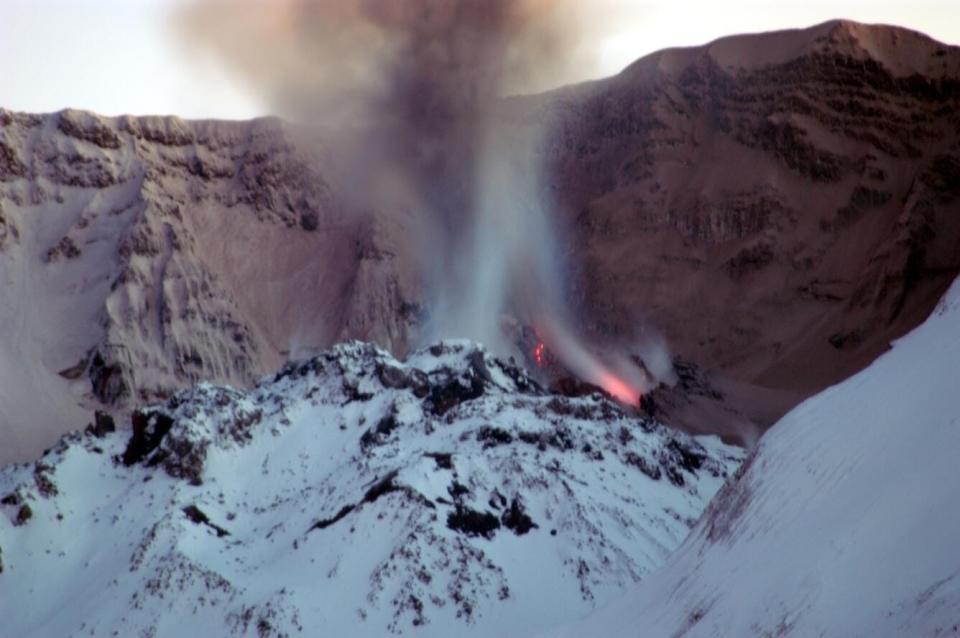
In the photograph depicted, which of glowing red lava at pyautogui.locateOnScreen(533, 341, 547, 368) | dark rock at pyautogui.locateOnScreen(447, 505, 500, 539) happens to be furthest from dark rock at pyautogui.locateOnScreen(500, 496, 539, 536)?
glowing red lava at pyautogui.locateOnScreen(533, 341, 547, 368)

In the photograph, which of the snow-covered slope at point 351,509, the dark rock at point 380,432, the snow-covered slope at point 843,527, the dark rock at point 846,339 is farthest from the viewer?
the dark rock at point 846,339

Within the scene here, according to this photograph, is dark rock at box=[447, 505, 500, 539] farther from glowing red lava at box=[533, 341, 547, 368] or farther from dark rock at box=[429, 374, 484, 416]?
glowing red lava at box=[533, 341, 547, 368]

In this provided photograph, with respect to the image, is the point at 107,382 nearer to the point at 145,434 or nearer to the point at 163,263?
the point at 163,263

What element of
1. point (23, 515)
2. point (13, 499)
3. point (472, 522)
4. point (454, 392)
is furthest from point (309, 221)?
point (472, 522)

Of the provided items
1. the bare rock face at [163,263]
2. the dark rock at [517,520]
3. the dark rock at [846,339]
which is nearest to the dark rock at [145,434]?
the dark rock at [517,520]

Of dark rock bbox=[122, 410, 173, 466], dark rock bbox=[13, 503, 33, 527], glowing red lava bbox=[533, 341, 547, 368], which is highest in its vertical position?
glowing red lava bbox=[533, 341, 547, 368]

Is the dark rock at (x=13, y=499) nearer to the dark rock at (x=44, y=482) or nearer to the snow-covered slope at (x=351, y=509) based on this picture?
the snow-covered slope at (x=351, y=509)
